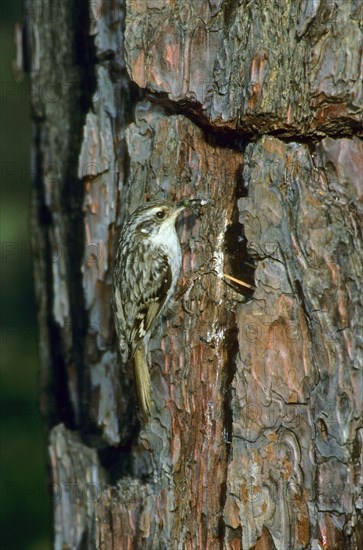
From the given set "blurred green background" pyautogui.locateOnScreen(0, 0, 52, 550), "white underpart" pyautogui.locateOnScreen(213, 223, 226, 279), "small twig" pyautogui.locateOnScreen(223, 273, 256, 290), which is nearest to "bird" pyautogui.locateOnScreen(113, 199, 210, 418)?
"white underpart" pyautogui.locateOnScreen(213, 223, 226, 279)

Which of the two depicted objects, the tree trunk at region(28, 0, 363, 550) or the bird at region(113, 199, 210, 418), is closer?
the tree trunk at region(28, 0, 363, 550)

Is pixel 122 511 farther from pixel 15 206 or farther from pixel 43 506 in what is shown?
pixel 15 206

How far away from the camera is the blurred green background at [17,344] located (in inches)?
212

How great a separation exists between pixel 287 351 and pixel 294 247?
331mm

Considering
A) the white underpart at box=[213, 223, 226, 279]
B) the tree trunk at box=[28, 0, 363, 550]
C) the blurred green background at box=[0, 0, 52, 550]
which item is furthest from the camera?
the blurred green background at box=[0, 0, 52, 550]

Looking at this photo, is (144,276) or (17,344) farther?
(17,344)

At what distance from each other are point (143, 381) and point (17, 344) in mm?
2304

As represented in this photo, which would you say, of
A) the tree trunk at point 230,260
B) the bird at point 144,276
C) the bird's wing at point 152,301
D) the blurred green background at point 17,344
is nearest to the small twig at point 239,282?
the tree trunk at point 230,260

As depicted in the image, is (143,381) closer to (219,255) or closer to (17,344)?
(219,255)

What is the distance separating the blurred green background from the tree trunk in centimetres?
146

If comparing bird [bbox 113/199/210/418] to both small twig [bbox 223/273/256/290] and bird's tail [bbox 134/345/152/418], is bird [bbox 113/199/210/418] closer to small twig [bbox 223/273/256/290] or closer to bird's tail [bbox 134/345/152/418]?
bird's tail [bbox 134/345/152/418]

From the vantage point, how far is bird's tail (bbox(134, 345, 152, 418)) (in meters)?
3.60

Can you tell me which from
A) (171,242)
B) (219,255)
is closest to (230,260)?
(219,255)

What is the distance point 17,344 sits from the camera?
5.80 m
